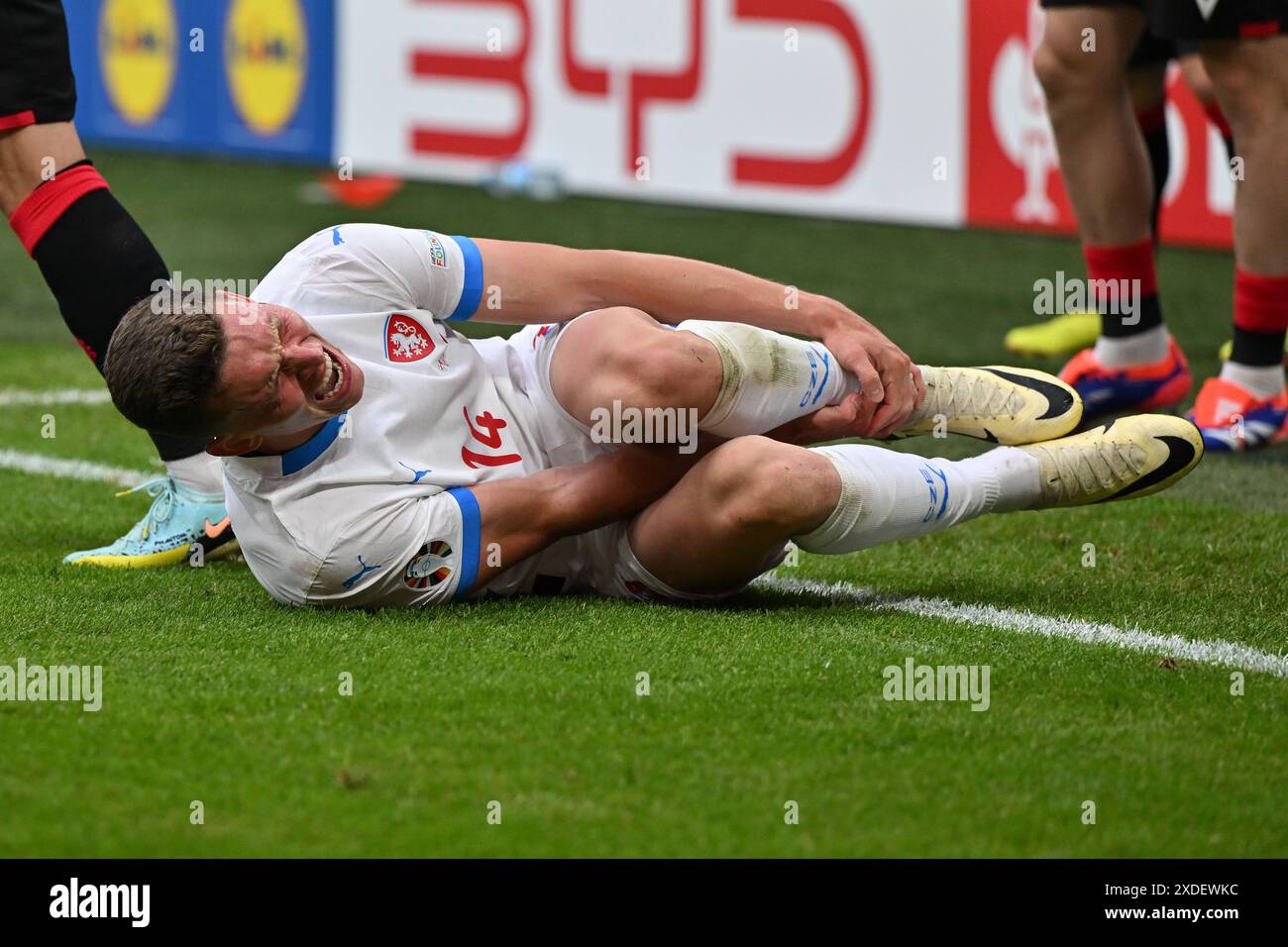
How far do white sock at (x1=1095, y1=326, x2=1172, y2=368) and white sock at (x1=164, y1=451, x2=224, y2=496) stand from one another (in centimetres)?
223

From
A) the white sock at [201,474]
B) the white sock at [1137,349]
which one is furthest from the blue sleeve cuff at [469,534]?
the white sock at [1137,349]

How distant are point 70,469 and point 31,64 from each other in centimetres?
109

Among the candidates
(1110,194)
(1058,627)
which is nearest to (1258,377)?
(1110,194)

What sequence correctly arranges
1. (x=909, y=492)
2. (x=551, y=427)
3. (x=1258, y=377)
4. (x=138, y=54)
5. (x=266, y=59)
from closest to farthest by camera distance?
(x=909, y=492) → (x=551, y=427) → (x=1258, y=377) → (x=266, y=59) → (x=138, y=54)

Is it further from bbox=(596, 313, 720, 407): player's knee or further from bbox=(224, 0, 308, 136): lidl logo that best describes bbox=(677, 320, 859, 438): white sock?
bbox=(224, 0, 308, 136): lidl logo

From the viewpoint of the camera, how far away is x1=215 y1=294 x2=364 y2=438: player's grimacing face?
2613mm

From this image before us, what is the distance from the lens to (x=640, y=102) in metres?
8.80

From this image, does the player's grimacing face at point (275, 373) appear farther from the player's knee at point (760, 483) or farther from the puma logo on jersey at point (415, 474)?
the player's knee at point (760, 483)

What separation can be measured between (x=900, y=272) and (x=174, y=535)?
409 centimetres

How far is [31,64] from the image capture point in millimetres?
3391

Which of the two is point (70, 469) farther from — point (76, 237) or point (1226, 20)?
point (1226, 20)

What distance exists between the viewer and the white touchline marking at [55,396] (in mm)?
4930

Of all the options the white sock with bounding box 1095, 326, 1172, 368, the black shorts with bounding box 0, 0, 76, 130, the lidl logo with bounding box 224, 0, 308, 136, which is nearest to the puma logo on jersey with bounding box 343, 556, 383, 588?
the black shorts with bounding box 0, 0, 76, 130
